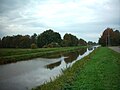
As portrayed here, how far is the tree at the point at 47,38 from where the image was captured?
10251 centimetres

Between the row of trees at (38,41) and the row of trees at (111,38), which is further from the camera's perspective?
the row of trees at (38,41)

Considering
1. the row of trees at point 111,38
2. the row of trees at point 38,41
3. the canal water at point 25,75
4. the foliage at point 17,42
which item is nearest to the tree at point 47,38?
the row of trees at point 38,41

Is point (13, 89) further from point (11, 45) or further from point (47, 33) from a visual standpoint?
point (47, 33)

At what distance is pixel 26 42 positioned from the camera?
94.7 m

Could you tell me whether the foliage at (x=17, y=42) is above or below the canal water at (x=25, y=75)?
above

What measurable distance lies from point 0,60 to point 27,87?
699 inches

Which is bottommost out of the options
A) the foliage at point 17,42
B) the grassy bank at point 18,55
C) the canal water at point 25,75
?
the canal water at point 25,75

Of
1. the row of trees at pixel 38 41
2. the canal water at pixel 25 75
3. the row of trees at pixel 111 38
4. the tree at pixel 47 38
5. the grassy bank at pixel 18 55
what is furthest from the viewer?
the tree at pixel 47 38

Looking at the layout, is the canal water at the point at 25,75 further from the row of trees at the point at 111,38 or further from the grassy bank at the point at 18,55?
the row of trees at the point at 111,38

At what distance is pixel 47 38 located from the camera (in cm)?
10469

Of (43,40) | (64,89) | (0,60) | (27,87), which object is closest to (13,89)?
(27,87)

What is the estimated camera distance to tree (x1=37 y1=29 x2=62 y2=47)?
103 metres

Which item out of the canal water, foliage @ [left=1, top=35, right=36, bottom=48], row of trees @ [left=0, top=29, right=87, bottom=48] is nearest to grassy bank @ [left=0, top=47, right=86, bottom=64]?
the canal water

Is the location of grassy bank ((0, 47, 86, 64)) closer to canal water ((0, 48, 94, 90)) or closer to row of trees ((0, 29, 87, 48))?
canal water ((0, 48, 94, 90))
